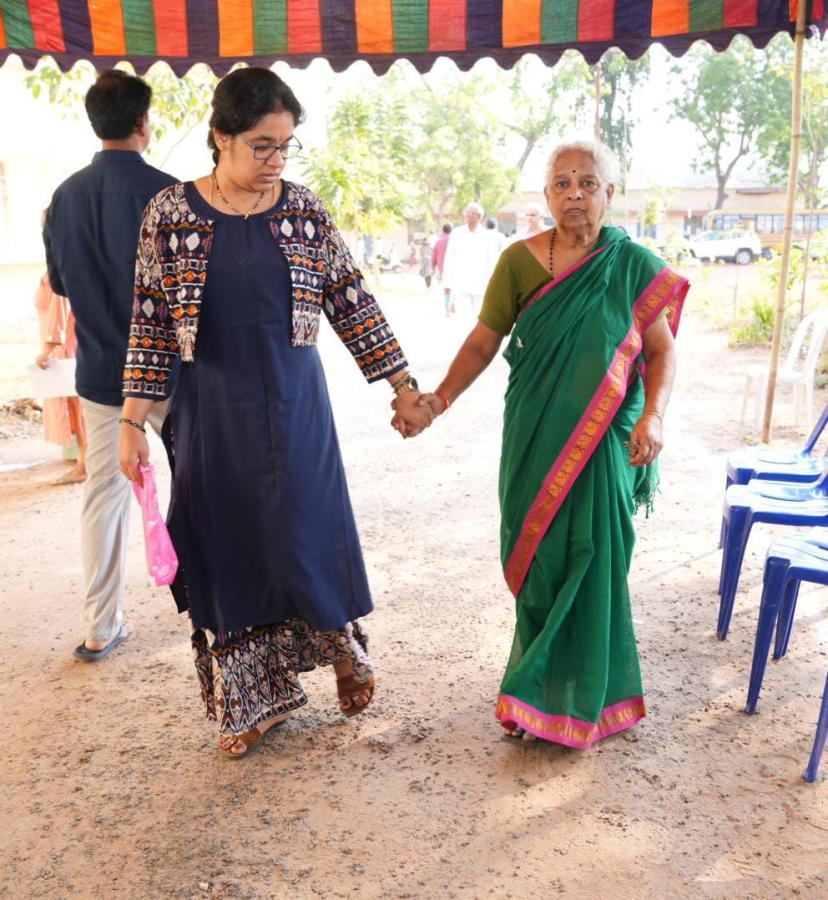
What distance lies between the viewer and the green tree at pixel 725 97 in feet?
98.8

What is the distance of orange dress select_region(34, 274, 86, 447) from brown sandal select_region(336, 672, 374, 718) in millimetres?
2586

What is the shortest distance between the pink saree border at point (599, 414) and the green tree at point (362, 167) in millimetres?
15709

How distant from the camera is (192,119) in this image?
26.8 feet

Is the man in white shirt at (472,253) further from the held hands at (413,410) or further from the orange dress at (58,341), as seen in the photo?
the held hands at (413,410)

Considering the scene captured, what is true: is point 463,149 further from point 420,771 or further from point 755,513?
point 420,771

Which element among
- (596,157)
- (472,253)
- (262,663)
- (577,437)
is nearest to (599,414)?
(577,437)

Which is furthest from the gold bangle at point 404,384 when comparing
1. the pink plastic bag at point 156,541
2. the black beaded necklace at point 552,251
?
the pink plastic bag at point 156,541

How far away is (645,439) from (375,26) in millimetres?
2808

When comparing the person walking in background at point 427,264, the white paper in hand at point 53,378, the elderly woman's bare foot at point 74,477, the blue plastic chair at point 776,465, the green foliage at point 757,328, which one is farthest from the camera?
the person walking in background at point 427,264

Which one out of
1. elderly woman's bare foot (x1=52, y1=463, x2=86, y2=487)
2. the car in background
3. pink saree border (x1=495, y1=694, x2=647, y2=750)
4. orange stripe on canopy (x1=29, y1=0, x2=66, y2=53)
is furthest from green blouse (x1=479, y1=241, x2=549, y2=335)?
the car in background

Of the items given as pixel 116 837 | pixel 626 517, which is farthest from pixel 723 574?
pixel 116 837

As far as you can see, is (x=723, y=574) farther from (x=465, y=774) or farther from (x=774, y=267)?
(x=774, y=267)

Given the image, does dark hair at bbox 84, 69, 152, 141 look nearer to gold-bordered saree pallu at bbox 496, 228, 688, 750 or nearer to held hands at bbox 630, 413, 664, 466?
gold-bordered saree pallu at bbox 496, 228, 688, 750

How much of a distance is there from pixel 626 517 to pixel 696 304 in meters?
13.9
